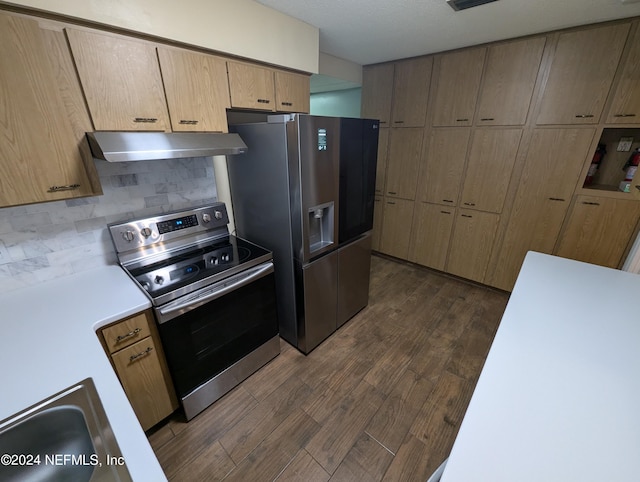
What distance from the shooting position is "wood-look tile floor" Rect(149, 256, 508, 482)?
1.37 metres

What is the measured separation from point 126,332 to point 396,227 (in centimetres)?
296

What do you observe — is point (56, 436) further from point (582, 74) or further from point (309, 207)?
point (582, 74)

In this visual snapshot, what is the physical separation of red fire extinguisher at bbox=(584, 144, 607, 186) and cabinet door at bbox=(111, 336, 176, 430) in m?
3.55

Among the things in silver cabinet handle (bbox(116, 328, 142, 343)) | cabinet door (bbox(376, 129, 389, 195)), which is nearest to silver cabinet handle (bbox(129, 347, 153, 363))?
silver cabinet handle (bbox(116, 328, 142, 343))

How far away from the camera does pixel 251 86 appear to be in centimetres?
169

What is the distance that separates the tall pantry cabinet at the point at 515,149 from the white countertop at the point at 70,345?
266 centimetres

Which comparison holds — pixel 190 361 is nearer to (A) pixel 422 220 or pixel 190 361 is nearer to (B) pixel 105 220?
(B) pixel 105 220

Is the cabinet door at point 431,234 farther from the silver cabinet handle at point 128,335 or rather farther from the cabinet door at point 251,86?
the silver cabinet handle at point 128,335

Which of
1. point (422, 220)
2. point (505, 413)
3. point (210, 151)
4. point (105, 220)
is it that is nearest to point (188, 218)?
Result: point (105, 220)

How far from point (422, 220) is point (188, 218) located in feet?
8.35

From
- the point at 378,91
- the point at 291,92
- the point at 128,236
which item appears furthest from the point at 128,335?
the point at 378,91

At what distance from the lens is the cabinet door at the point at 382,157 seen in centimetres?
316

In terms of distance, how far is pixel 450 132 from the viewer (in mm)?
2717

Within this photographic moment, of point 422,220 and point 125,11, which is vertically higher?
point 125,11
